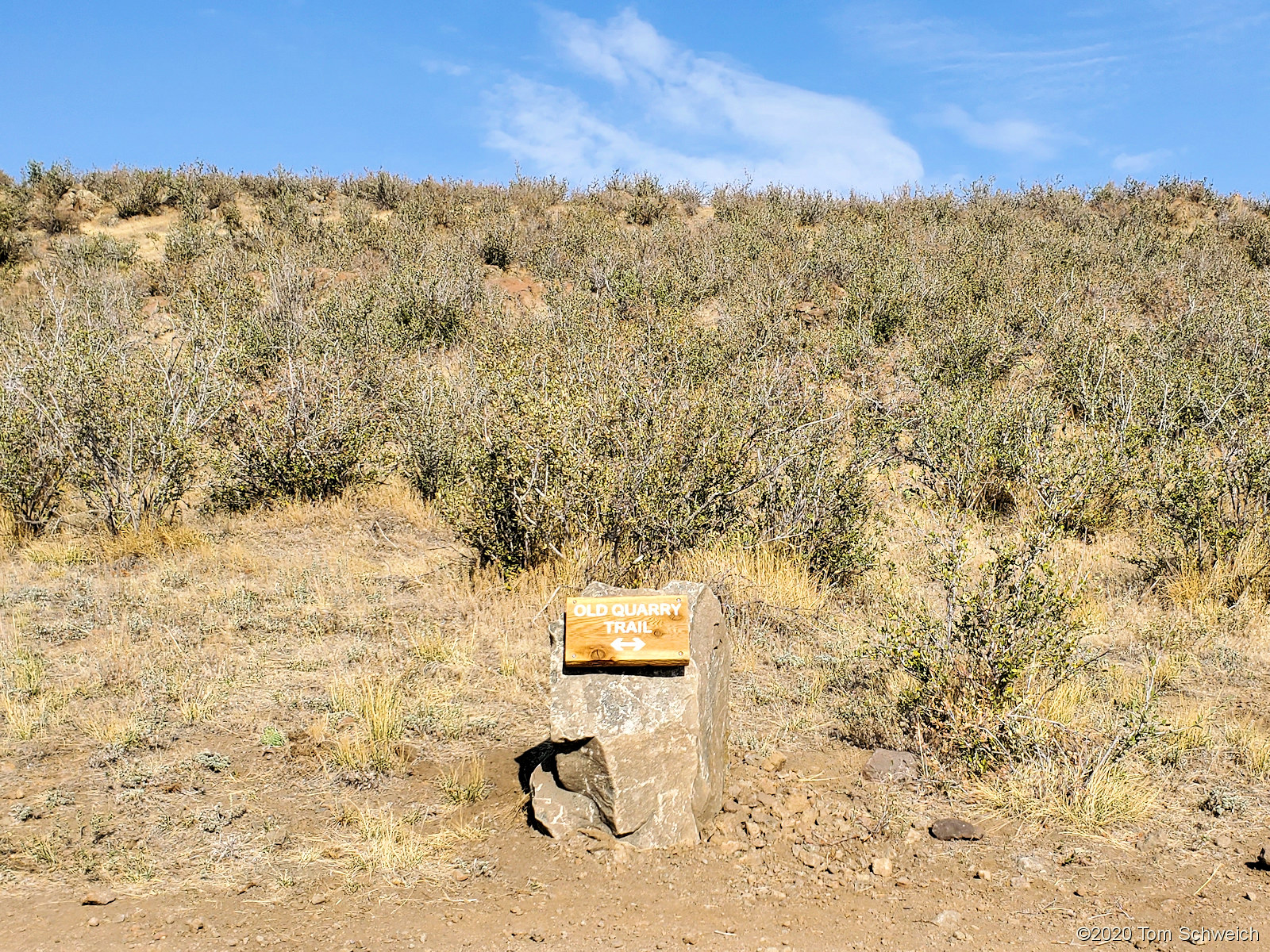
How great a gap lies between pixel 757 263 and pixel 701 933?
16285 mm

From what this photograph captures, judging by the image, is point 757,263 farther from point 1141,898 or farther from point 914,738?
Result: point 1141,898

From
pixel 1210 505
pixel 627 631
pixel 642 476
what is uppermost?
pixel 642 476

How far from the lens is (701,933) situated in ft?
10.6

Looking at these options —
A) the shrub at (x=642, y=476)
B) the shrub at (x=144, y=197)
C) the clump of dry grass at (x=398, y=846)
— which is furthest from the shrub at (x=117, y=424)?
the shrub at (x=144, y=197)

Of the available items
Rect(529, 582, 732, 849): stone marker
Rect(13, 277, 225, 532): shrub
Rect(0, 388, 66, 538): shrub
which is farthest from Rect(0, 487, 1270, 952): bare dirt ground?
Rect(0, 388, 66, 538): shrub

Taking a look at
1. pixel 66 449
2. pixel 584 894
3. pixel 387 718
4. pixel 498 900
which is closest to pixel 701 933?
pixel 584 894

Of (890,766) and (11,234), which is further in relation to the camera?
(11,234)

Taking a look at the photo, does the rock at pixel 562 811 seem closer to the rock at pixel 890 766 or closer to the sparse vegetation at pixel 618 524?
the sparse vegetation at pixel 618 524

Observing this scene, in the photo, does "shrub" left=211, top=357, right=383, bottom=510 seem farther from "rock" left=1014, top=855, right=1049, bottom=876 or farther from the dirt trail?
"rock" left=1014, top=855, right=1049, bottom=876

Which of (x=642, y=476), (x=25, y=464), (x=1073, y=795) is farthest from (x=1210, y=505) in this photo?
(x=25, y=464)

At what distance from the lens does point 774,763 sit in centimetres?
443

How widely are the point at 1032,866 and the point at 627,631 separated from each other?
1.85 meters
